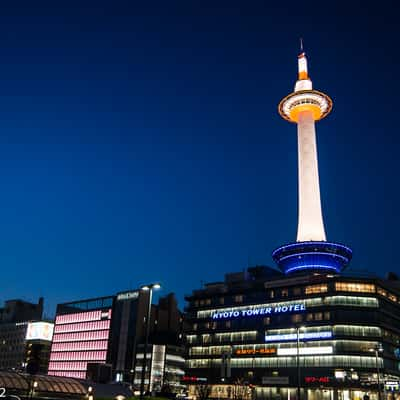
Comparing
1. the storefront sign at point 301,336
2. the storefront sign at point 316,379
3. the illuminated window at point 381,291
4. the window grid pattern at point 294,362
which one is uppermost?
the illuminated window at point 381,291

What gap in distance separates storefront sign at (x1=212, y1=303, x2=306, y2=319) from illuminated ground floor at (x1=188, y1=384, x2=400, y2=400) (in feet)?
59.6

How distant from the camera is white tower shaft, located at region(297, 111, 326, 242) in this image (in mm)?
145125

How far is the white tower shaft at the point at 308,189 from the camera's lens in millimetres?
145125

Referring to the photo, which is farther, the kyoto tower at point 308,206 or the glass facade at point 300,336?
the kyoto tower at point 308,206

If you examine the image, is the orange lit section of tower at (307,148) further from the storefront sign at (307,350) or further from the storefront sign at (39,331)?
the storefront sign at (39,331)

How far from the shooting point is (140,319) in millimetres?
156000

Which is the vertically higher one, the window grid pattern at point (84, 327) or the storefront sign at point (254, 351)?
the window grid pattern at point (84, 327)

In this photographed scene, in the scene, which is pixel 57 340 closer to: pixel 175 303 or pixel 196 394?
pixel 175 303

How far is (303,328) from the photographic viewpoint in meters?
120

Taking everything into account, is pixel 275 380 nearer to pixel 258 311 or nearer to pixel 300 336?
pixel 300 336

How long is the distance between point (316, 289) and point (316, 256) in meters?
15.2

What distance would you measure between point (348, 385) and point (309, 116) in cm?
8786

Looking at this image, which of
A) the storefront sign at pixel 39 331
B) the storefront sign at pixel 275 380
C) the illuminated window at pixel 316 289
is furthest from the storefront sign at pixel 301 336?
the storefront sign at pixel 39 331

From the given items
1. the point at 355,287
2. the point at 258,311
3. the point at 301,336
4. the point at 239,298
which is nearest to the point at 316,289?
the point at 355,287
